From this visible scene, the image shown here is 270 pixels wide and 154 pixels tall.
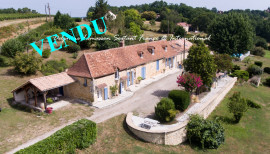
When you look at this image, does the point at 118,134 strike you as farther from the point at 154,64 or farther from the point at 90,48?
the point at 90,48

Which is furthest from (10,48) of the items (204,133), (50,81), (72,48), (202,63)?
(204,133)

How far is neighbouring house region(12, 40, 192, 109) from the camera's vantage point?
2009 cm

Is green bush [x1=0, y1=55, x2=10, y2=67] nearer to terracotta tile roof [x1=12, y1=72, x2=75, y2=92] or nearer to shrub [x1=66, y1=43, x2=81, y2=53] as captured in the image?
shrub [x1=66, y1=43, x2=81, y2=53]

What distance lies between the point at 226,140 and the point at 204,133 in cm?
316

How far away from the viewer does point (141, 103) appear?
22.0 m

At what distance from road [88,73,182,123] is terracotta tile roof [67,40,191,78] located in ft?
11.2

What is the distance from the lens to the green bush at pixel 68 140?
37.9 ft

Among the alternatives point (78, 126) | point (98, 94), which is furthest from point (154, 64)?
point (78, 126)

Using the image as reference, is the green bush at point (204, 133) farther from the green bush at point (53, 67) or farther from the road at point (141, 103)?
the green bush at point (53, 67)

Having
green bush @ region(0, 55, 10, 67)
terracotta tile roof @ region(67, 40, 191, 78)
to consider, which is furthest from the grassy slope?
green bush @ region(0, 55, 10, 67)

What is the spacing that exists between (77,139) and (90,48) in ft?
96.3

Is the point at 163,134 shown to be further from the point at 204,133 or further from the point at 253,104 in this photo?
Result: the point at 253,104

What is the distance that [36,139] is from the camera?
48.5 feet

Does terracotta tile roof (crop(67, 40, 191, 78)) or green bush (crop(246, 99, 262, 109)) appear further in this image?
green bush (crop(246, 99, 262, 109))
